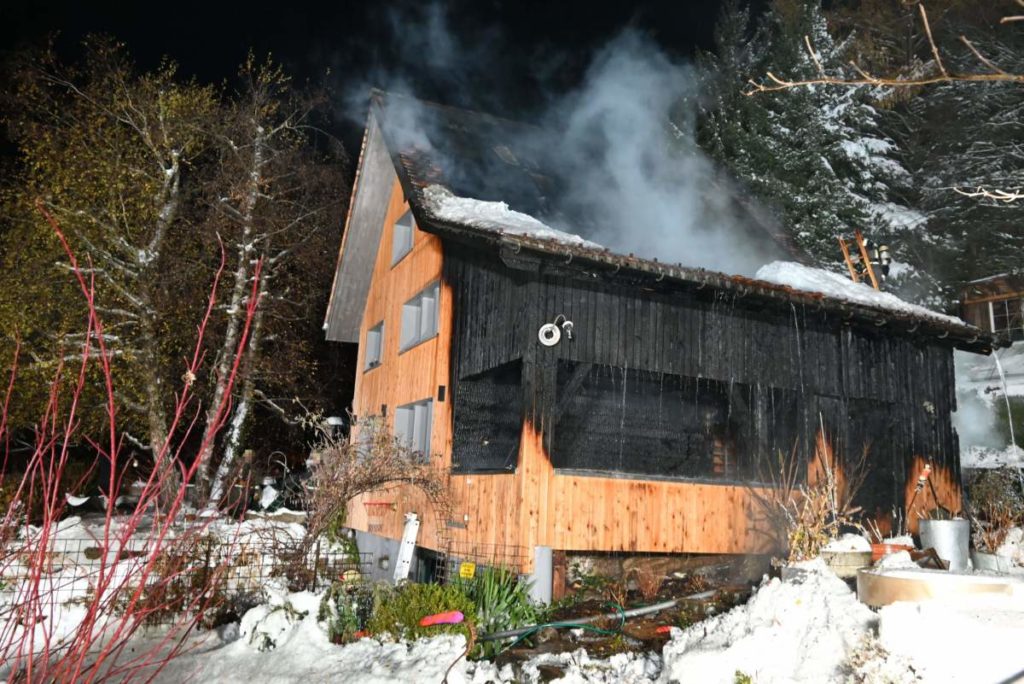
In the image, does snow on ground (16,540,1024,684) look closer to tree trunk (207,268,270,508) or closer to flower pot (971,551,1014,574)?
flower pot (971,551,1014,574)

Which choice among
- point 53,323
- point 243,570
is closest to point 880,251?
point 243,570

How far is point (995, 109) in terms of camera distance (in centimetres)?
2256

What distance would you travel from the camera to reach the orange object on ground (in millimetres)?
8047

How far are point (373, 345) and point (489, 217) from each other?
28.8 ft

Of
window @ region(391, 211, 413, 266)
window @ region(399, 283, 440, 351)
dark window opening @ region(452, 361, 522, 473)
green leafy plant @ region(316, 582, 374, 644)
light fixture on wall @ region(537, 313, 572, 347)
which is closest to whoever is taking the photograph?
green leafy plant @ region(316, 582, 374, 644)

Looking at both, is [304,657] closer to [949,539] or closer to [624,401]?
[624,401]

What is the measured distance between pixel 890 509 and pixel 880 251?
22.6ft

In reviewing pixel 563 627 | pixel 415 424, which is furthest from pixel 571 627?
pixel 415 424

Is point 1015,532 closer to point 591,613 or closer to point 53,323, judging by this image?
point 591,613

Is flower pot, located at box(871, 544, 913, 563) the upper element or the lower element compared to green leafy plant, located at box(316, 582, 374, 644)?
upper

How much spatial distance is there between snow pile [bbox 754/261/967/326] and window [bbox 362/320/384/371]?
9.54m

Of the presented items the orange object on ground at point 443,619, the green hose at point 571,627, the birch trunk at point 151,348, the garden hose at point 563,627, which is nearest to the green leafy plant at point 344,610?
the orange object on ground at point 443,619

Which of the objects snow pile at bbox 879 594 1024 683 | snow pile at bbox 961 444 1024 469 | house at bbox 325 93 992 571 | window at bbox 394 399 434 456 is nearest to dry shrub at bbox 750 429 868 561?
house at bbox 325 93 992 571

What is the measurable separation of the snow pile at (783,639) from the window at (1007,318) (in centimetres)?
1744
